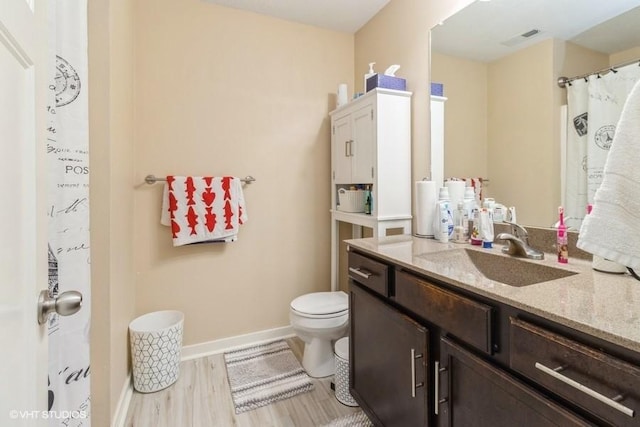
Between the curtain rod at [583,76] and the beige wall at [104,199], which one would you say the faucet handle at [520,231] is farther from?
the beige wall at [104,199]

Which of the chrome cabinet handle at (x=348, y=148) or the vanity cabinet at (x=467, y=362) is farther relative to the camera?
the chrome cabinet handle at (x=348, y=148)

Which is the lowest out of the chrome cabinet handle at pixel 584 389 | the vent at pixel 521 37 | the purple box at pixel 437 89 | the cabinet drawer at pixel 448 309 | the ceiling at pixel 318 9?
the chrome cabinet handle at pixel 584 389

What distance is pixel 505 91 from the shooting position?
140cm

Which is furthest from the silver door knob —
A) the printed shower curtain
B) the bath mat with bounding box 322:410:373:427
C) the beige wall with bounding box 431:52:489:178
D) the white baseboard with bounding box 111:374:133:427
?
the beige wall with bounding box 431:52:489:178

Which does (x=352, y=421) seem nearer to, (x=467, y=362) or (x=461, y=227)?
(x=467, y=362)

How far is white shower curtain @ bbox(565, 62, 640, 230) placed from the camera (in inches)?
41.4

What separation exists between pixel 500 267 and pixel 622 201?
0.58m

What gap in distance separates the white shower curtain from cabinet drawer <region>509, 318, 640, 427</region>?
0.73 metres

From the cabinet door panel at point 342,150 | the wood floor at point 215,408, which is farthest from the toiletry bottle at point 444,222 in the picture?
the wood floor at point 215,408

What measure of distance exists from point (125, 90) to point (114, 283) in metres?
1.02

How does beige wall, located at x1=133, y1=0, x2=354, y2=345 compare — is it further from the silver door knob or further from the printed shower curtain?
the silver door knob

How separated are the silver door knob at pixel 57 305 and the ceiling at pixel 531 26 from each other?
5.80 ft

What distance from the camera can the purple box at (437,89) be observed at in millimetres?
1703

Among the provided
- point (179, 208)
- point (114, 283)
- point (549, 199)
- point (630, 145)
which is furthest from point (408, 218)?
point (114, 283)
